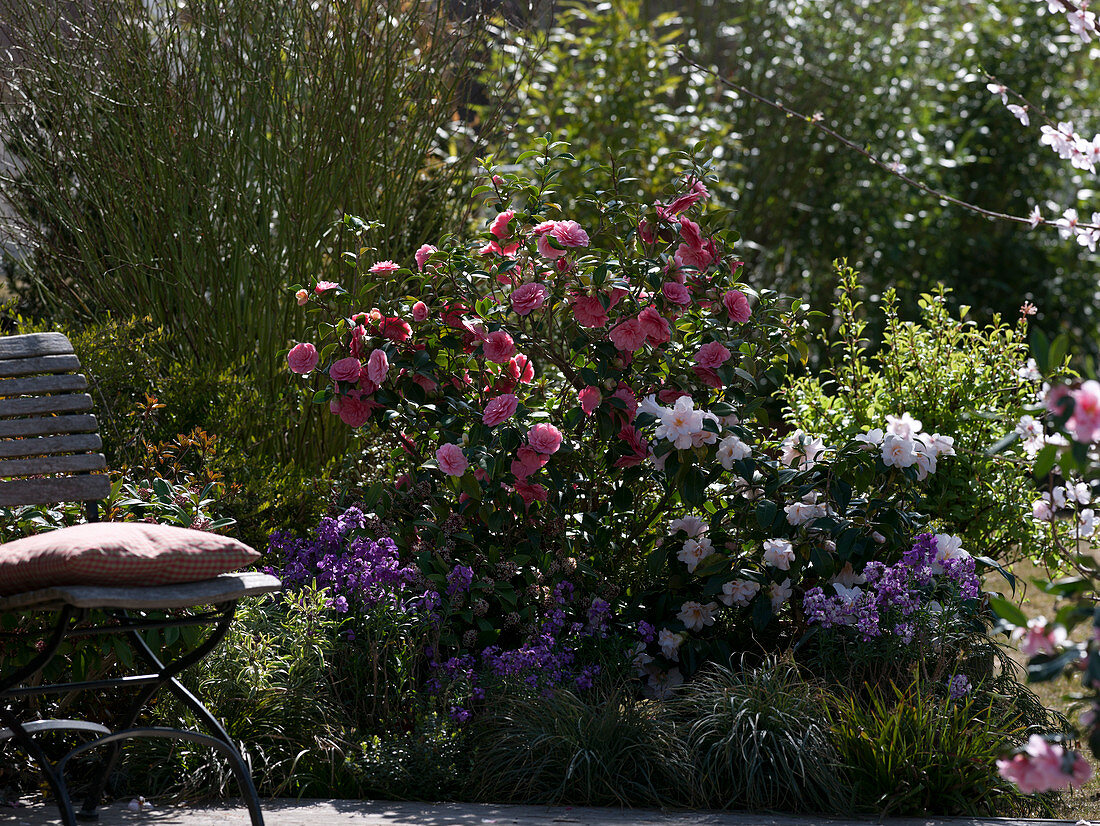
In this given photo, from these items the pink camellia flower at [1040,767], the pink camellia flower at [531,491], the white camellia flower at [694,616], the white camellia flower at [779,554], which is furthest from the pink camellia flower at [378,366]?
the pink camellia flower at [1040,767]

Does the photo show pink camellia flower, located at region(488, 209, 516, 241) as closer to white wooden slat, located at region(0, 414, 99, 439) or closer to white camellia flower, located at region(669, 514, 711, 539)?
white camellia flower, located at region(669, 514, 711, 539)

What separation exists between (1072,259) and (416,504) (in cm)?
597

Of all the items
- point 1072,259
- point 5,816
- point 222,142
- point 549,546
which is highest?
point 222,142

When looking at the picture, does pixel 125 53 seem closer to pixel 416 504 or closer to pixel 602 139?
pixel 416 504

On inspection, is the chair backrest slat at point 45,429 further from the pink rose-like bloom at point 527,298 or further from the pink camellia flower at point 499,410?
the pink rose-like bloom at point 527,298

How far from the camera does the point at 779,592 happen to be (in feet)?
10.9

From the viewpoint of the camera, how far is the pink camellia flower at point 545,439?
319 centimetres

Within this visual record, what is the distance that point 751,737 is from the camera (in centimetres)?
270

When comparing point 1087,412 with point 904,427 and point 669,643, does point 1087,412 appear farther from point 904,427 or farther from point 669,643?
point 669,643

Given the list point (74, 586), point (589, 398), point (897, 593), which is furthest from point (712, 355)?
point (74, 586)

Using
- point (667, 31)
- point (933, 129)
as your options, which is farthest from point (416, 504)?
point (667, 31)

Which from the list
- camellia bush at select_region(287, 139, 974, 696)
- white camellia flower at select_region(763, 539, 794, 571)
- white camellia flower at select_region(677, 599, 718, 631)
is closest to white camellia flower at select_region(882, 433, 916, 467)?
camellia bush at select_region(287, 139, 974, 696)

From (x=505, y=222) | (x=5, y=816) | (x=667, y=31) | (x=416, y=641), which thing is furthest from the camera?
(x=667, y=31)

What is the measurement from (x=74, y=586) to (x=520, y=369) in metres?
1.76
